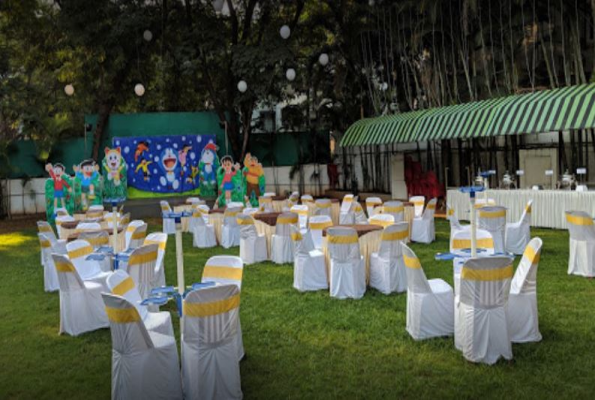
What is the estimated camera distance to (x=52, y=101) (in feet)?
88.4

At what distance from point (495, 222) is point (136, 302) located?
6356mm

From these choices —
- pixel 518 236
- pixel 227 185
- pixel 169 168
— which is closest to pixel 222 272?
pixel 518 236

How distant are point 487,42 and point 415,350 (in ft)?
43.1

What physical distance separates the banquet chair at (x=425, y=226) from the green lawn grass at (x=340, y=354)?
3367 millimetres

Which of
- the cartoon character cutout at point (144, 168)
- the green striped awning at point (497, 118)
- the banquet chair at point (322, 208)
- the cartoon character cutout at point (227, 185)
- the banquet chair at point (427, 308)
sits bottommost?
the banquet chair at point (427, 308)

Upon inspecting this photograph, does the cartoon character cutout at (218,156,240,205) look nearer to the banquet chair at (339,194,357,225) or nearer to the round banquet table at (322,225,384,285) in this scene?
the banquet chair at (339,194,357,225)

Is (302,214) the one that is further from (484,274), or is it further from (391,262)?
(484,274)

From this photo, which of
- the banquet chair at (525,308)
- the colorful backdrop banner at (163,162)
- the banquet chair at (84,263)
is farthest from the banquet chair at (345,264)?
the colorful backdrop banner at (163,162)

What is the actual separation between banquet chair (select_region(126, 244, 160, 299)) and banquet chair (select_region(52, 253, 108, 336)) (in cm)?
60

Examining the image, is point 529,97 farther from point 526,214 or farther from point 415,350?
point 415,350

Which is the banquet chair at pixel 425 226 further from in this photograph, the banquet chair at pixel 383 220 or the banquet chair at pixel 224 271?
the banquet chair at pixel 224 271

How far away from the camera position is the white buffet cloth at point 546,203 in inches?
468

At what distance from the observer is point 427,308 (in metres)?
5.94

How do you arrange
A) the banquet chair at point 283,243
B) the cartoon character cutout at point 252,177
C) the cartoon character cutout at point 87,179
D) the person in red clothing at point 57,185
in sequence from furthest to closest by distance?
the cartoon character cutout at point 252,177
the cartoon character cutout at point 87,179
the person in red clothing at point 57,185
the banquet chair at point 283,243
